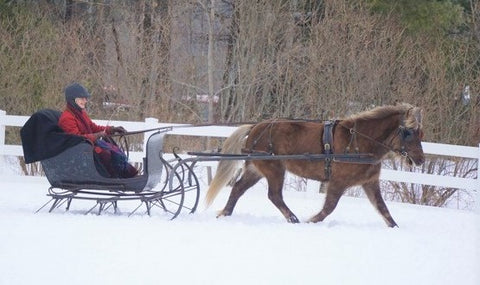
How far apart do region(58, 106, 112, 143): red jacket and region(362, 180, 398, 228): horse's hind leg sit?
9.90 feet

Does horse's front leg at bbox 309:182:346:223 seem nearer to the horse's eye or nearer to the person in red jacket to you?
the horse's eye

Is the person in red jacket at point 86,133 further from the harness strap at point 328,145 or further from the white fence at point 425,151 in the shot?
the white fence at point 425,151

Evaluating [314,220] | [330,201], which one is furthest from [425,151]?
[314,220]

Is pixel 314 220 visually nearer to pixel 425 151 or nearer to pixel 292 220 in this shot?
pixel 292 220

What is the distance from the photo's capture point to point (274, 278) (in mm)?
6418

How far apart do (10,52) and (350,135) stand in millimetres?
11221

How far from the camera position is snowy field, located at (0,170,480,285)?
6438 mm

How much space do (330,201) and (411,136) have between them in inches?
45.9

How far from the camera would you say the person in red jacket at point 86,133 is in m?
9.40

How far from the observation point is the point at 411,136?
975cm

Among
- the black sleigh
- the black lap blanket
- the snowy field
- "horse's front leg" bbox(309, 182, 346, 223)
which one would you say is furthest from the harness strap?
the black lap blanket

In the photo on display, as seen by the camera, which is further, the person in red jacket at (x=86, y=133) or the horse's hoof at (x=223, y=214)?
the horse's hoof at (x=223, y=214)

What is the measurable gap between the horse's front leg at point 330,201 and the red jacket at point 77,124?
251cm

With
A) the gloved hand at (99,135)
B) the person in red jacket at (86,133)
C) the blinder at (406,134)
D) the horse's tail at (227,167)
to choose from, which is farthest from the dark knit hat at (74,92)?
the blinder at (406,134)
